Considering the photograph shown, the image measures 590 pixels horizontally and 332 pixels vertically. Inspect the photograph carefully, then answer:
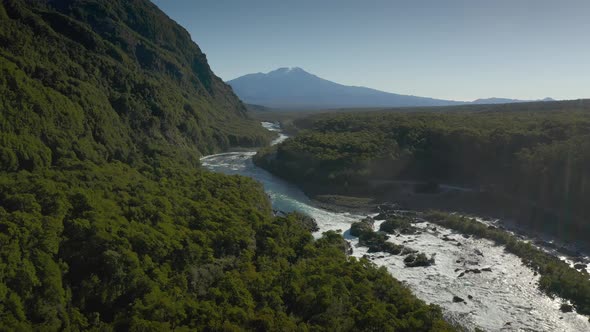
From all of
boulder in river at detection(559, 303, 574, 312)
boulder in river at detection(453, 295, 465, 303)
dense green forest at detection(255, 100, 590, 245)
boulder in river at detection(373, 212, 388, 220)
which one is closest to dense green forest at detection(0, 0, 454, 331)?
boulder in river at detection(453, 295, 465, 303)

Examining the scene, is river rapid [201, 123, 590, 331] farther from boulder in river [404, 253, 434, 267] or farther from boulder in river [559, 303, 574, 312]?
boulder in river [404, 253, 434, 267]

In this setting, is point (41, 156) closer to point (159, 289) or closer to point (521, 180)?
point (159, 289)

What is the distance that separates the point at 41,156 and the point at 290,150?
44263 millimetres

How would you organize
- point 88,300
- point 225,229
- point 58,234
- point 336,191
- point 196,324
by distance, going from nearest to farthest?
point 196,324, point 88,300, point 58,234, point 225,229, point 336,191

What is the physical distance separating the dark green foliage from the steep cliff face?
38.2m

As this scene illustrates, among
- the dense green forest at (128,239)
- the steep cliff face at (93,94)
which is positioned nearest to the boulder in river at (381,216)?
the dense green forest at (128,239)

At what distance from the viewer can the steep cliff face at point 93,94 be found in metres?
42.2

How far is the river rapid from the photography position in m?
29.8

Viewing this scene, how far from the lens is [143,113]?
221 ft

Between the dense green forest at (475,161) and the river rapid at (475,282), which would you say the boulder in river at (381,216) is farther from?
the dense green forest at (475,161)

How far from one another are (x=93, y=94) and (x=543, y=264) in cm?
5538

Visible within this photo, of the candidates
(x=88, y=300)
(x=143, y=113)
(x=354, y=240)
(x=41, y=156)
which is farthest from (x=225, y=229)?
(x=143, y=113)

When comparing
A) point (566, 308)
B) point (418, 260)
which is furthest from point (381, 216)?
point (566, 308)

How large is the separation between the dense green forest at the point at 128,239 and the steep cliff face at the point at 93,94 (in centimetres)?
25
